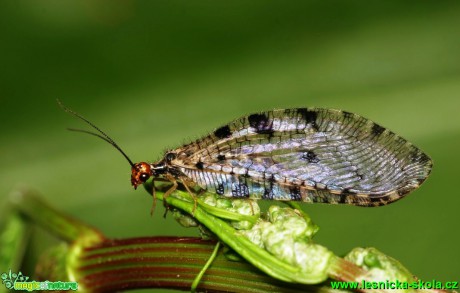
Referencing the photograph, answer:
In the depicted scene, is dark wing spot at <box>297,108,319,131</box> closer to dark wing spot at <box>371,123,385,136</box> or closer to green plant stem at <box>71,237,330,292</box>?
dark wing spot at <box>371,123,385,136</box>

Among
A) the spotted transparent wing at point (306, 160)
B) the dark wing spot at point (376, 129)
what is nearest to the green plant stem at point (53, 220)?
the spotted transparent wing at point (306, 160)

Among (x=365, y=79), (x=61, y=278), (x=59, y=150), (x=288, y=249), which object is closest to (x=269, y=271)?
(x=288, y=249)

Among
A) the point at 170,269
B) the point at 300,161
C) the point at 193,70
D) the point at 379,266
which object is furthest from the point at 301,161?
the point at 193,70

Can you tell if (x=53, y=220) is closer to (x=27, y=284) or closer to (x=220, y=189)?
(x=27, y=284)

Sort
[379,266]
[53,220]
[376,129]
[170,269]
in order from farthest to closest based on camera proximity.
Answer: [53,220] < [376,129] < [170,269] < [379,266]

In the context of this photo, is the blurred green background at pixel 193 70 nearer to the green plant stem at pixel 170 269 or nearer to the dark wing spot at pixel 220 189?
the dark wing spot at pixel 220 189

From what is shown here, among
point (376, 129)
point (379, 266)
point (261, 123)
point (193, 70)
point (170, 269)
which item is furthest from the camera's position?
point (193, 70)

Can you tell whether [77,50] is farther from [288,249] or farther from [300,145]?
[288,249]
